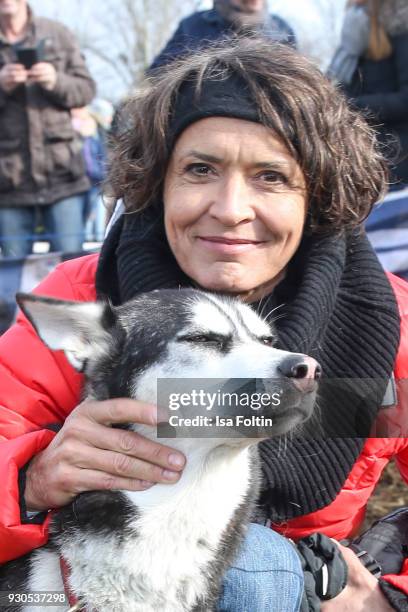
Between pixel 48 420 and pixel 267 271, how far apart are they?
0.80 m

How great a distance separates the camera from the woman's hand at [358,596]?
7.44 feet

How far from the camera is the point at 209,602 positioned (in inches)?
82.1

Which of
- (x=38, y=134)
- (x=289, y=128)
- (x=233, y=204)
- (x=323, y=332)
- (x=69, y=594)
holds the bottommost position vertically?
(x=69, y=594)

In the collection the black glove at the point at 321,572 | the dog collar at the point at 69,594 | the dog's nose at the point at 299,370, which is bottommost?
the black glove at the point at 321,572

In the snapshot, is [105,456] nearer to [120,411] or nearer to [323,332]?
[120,411]

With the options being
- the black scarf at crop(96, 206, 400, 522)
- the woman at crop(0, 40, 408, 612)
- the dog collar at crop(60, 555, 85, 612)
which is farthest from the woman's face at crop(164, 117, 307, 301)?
the dog collar at crop(60, 555, 85, 612)

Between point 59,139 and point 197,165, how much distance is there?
3.22 metres

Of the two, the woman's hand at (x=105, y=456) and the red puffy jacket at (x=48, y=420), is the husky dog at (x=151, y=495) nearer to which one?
the woman's hand at (x=105, y=456)

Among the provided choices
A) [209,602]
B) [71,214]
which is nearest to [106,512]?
[209,602]

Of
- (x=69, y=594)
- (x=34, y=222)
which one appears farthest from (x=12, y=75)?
(x=69, y=594)

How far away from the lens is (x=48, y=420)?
2332 mm

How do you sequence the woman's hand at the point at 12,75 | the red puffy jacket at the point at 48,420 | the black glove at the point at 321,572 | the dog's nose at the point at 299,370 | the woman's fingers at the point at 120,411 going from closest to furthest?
the dog's nose at the point at 299,370 → the woman's fingers at the point at 120,411 → the red puffy jacket at the point at 48,420 → the black glove at the point at 321,572 → the woman's hand at the point at 12,75

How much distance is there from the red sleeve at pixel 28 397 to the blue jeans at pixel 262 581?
53cm

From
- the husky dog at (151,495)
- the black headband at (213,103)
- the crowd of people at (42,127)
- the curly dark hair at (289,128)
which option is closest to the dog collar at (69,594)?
the husky dog at (151,495)
